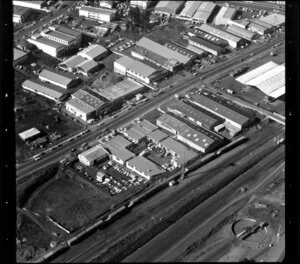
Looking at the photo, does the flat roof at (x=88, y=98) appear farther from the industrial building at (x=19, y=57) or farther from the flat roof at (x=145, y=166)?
the industrial building at (x=19, y=57)

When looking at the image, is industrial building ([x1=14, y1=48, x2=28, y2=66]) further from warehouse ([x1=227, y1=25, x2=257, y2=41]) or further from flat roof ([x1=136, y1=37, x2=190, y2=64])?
warehouse ([x1=227, y1=25, x2=257, y2=41])

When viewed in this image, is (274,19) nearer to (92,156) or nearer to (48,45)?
(48,45)

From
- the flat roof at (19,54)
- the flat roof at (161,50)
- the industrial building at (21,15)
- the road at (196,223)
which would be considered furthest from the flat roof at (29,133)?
the industrial building at (21,15)

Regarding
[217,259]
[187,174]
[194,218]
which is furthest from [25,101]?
[217,259]

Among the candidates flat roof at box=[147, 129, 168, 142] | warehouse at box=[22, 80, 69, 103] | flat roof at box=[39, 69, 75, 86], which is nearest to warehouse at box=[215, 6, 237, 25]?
flat roof at box=[39, 69, 75, 86]

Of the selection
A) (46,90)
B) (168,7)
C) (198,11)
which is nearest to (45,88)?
(46,90)
